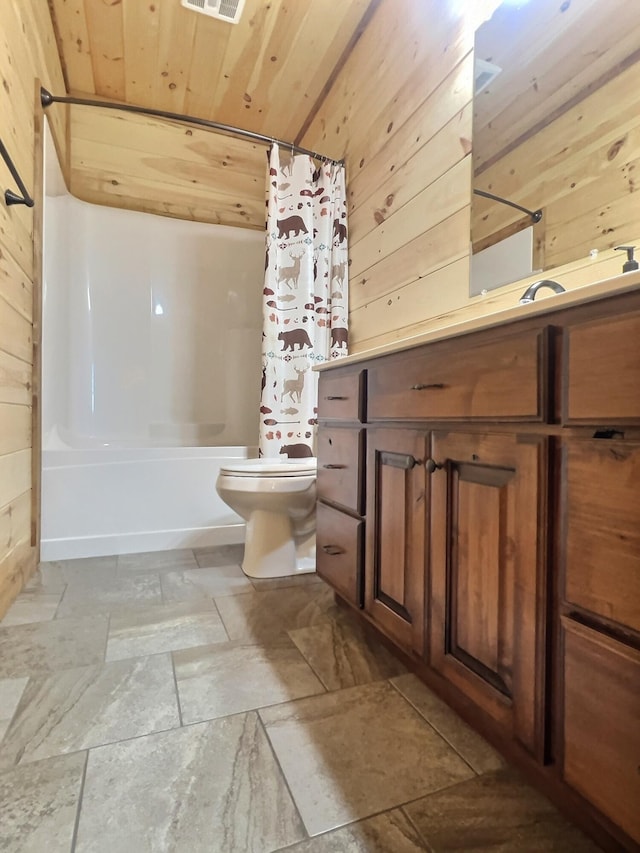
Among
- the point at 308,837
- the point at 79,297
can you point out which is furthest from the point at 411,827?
the point at 79,297

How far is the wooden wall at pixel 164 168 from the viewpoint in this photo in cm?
257

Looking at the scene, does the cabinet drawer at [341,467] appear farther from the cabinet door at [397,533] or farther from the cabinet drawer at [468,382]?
the cabinet drawer at [468,382]

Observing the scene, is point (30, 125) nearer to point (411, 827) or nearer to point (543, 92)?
point (543, 92)

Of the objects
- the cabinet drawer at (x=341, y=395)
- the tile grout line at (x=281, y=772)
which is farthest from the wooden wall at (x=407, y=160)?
the tile grout line at (x=281, y=772)

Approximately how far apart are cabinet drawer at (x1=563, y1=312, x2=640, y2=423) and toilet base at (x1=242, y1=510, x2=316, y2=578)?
1321 mm

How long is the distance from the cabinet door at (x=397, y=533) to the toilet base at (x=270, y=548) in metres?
0.65

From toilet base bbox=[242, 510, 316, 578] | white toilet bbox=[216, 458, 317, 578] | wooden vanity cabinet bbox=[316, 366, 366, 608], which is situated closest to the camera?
wooden vanity cabinet bbox=[316, 366, 366, 608]

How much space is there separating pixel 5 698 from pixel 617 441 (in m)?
1.30

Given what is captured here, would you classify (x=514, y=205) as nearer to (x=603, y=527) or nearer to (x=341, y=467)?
(x=341, y=467)

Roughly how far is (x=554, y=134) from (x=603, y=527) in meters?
1.13

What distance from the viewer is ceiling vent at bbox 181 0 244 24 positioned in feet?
6.43

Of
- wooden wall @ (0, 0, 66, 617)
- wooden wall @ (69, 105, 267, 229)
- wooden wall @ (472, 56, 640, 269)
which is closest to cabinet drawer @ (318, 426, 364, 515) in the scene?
wooden wall @ (472, 56, 640, 269)

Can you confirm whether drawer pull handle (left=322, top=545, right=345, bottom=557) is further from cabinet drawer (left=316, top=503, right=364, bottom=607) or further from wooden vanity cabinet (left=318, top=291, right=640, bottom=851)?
wooden vanity cabinet (left=318, top=291, right=640, bottom=851)

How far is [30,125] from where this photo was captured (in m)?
A: 1.72
